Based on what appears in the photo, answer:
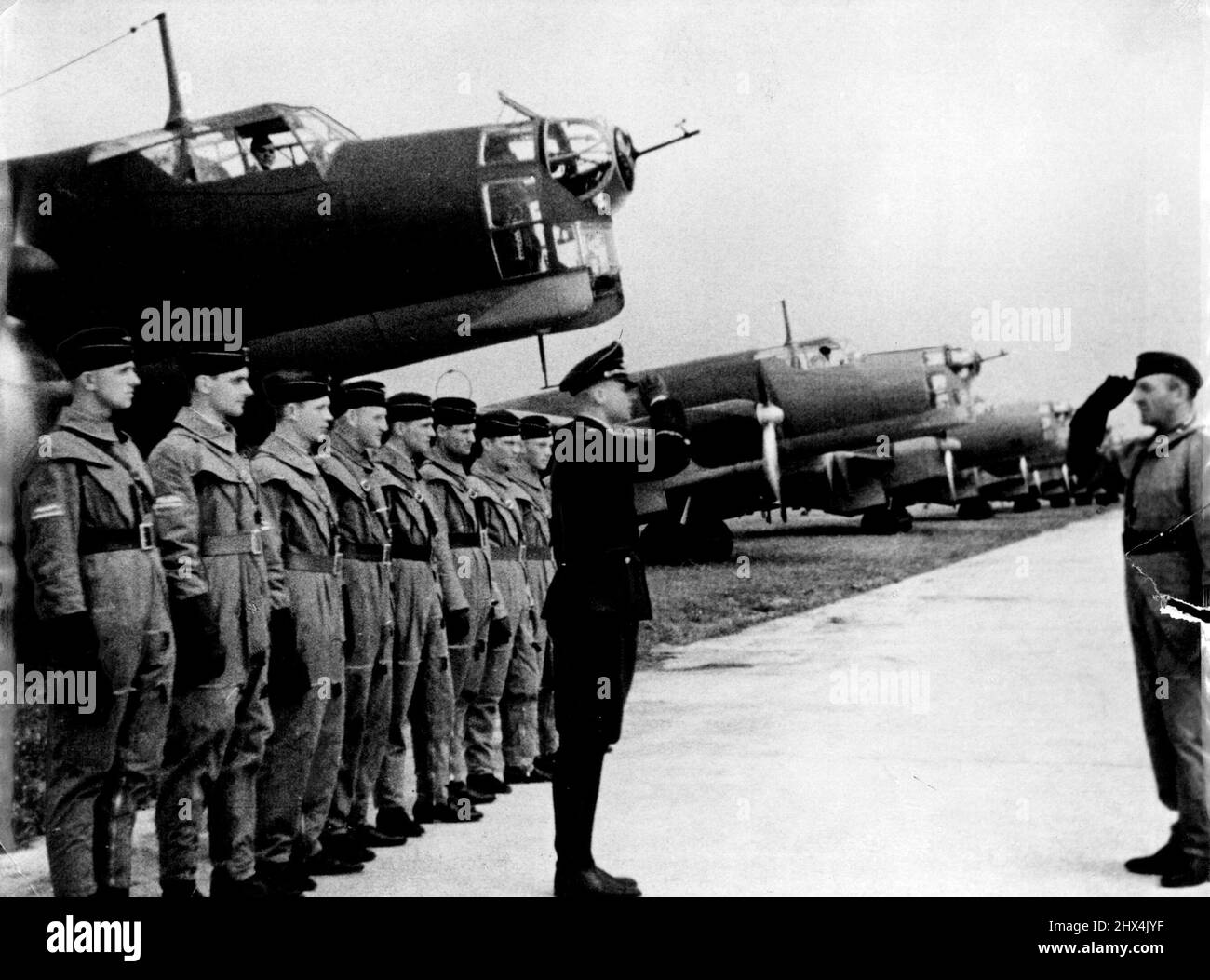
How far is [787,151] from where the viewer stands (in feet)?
19.5

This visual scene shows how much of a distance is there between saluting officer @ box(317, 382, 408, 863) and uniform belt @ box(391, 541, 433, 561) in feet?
0.21

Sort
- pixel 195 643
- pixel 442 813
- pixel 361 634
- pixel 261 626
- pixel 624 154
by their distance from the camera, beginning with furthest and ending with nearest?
1. pixel 624 154
2. pixel 442 813
3. pixel 361 634
4. pixel 261 626
5. pixel 195 643

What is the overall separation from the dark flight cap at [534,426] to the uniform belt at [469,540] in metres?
0.67

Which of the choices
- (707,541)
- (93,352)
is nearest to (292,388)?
(93,352)

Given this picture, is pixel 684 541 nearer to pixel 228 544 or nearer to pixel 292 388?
pixel 292 388

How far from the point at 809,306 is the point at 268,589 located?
3.36m

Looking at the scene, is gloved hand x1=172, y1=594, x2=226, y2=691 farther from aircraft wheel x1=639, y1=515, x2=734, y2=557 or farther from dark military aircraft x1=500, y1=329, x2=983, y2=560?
dark military aircraft x1=500, y1=329, x2=983, y2=560

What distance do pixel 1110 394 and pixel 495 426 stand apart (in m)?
2.76

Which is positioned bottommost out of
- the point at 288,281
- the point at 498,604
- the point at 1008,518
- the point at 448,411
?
the point at 1008,518

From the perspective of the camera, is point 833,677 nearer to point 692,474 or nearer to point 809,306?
point 809,306

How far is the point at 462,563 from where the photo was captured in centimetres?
556

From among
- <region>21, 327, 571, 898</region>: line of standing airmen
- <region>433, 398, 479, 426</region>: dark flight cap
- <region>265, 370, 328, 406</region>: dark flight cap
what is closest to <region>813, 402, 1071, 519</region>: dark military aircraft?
<region>433, 398, 479, 426</region>: dark flight cap

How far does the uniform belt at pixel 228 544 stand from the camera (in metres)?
4.19
